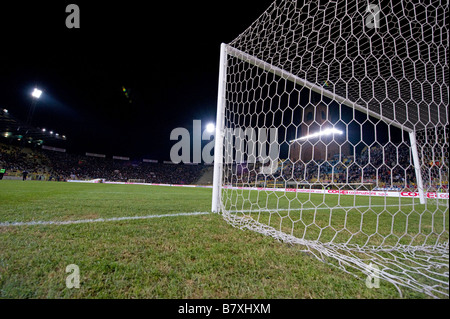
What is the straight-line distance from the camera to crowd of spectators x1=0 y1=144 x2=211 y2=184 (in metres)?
25.6

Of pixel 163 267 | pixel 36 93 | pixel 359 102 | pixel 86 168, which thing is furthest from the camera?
pixel 86 168

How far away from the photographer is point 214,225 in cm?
203

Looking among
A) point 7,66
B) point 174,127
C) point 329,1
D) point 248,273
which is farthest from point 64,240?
point 174,127

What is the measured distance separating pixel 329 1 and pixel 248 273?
265cm

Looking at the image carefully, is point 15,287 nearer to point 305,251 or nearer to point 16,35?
point 305,251

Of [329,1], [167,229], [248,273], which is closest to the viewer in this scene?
[248,273]

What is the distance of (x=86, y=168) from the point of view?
3259cm
